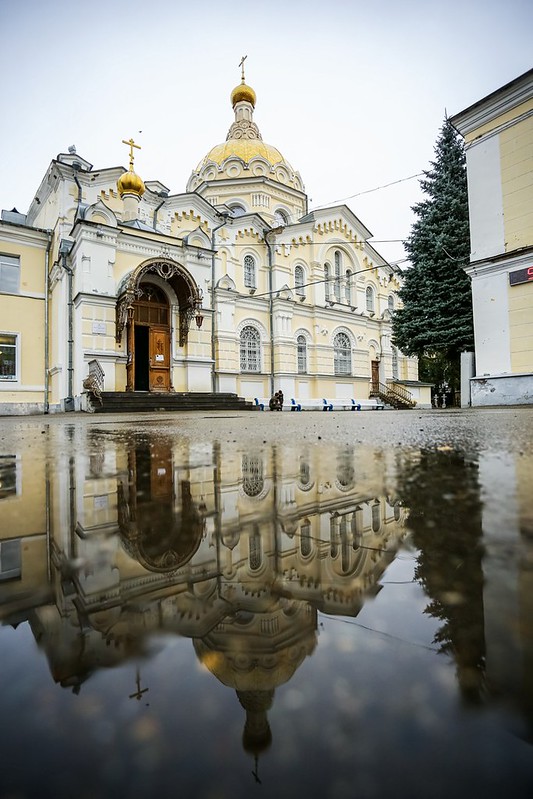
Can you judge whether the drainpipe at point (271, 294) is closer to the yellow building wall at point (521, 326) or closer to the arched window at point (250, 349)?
the arched window at point (250, 349)

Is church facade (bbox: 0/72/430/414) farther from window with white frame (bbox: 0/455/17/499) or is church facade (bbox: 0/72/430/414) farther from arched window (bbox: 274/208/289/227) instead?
window with white frame (bbox: 0/455/17/499)

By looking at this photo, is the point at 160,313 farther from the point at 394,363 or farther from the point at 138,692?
the point at 138,692

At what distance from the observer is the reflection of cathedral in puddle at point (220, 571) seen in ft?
1.46

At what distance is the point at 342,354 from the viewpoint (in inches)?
970

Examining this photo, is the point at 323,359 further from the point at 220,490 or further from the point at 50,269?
the point at 220,490

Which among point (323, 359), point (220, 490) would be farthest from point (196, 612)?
point (323, 359)

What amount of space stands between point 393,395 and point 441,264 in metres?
11.1

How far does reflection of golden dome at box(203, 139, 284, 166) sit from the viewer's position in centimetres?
2653

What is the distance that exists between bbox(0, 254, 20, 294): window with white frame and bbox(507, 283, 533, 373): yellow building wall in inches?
656

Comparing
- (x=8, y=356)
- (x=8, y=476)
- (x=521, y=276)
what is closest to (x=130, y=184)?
(x=8, y=356)

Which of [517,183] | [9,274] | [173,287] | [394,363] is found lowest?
[394,363]

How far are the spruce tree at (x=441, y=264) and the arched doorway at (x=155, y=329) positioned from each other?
29.9ft

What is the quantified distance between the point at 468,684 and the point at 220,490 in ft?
3.00

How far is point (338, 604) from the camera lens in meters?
0.54
